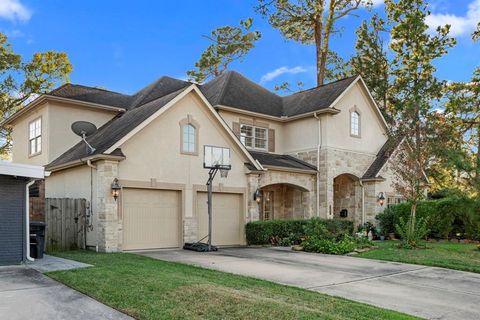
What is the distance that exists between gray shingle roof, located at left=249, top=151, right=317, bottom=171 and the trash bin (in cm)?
990

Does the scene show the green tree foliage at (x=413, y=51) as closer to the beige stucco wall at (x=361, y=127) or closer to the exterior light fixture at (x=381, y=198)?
the beige stucco wall at (x=361, y=127)

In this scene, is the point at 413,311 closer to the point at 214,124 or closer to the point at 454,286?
the point at 454,286

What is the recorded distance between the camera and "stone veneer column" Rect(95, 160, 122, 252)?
14.2 meters

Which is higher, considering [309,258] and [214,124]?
[214,124]

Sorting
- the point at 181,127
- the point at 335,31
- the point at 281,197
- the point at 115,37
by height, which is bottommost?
the point at 281,197

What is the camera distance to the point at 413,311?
716 centimetres

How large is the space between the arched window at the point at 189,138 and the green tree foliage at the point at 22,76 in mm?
18029

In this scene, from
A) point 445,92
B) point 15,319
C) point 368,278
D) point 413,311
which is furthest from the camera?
point 445,92

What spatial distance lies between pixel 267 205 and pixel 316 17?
55.3 ft

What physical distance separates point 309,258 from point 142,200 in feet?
19.7

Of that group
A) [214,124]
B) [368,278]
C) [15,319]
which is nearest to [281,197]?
[214,124]

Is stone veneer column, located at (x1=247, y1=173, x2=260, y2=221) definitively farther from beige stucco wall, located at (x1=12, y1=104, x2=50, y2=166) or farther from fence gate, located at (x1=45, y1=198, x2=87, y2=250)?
beige stucco wall, located at (x1=12, y1=104, x2=50, y2=166)

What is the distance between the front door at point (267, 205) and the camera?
22.0 m

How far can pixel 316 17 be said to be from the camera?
32.5 m
